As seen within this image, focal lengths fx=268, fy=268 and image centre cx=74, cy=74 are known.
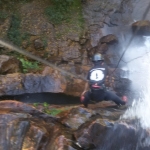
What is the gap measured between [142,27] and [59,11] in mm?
4046

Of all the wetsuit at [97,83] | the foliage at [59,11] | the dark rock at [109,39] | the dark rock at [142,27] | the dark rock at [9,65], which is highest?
the foliage at [59,11]

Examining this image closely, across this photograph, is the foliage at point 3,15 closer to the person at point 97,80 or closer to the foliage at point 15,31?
the foliage at point 15,31

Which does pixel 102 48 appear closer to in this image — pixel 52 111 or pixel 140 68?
pixel 140 68

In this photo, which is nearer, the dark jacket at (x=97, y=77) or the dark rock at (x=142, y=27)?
the dark jacket at (x=97, y=77)

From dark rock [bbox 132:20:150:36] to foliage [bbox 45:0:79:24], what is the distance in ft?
10.8

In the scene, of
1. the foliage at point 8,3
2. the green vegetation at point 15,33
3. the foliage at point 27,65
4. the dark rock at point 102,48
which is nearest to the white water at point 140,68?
the dark rock at point 102,48

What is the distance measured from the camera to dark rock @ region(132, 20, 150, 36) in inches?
500

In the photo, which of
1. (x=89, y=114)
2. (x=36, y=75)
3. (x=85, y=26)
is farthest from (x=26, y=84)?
(x=85, y=26)

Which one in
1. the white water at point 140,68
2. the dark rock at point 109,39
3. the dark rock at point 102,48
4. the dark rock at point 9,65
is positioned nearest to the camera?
the dark rock at point 9,65

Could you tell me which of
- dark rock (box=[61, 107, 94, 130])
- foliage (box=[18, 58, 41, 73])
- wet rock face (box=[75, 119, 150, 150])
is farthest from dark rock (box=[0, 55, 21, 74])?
wet rock face (box=[75, 119, 150, 150])

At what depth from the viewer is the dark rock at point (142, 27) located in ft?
41.7

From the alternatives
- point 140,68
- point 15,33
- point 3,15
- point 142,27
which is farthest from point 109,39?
point 3,15

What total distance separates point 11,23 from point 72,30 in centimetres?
277

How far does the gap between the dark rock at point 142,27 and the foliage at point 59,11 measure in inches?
129
